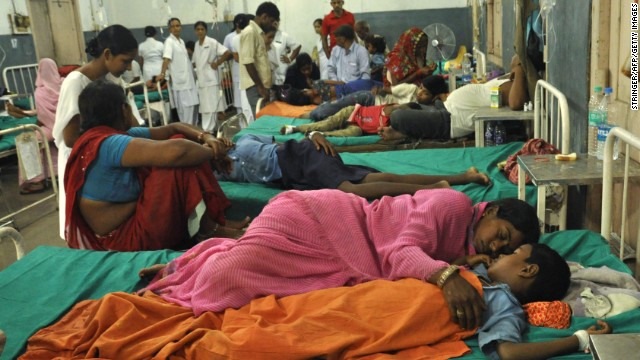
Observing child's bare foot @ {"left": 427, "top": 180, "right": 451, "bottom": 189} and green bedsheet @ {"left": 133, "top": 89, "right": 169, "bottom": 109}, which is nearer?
child's bare foot @ {"left": 427, "top": 180, "right": 451, "bottom": 189}

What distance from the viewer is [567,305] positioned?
2.05 metres

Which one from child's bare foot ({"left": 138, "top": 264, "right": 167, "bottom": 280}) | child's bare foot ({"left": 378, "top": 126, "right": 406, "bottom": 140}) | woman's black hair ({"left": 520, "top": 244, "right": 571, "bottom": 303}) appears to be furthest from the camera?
child's bare foot ({"left": 378, "top": 126, "right": 406, "bottom": 140})

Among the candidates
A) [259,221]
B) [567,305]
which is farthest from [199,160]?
[567,305]

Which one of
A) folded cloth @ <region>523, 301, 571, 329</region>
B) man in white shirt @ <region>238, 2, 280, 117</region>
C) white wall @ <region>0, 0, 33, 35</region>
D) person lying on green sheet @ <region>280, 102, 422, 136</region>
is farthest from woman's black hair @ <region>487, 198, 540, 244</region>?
white wall @ <region>0, 0, 33, 35</region>

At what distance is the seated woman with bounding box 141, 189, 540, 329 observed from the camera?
84.5 inches

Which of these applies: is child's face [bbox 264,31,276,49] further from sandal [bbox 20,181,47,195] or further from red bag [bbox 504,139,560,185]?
red bag [bbox 504,139,560,185]

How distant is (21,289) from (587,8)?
10.6 feet

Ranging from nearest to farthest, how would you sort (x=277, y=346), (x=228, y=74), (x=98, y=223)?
(x=277, y=346)
(x=98, y=223)
(x=228, y=74)

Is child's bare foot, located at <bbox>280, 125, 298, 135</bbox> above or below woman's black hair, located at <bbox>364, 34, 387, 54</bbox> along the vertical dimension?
below

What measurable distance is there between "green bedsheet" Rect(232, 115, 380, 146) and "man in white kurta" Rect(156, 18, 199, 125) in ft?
10.9

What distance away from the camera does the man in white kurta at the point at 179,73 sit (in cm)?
917

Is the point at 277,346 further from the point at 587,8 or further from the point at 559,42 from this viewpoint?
the point at 559,42

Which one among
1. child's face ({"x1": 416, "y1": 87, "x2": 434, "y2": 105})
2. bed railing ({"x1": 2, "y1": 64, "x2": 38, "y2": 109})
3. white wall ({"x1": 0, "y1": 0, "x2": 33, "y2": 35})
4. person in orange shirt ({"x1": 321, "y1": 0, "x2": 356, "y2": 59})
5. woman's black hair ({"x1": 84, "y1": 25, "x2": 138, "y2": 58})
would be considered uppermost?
white wall ({"x1": 0, "y1": 0, "x2": 33, "y2": 35})

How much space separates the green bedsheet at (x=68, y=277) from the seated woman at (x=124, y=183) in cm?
32
